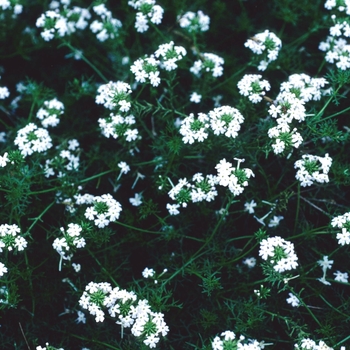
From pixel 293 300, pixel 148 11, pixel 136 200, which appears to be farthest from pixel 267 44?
pixel 293 300

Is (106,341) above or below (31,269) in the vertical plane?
below

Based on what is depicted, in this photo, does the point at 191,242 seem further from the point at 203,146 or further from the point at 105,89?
the point at 105,89

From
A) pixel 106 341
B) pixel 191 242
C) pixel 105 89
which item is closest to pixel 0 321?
pixel 106 341

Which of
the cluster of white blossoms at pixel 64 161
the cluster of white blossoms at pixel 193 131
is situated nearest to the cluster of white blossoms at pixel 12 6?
the cluster of white blossoms at pixel 64 161

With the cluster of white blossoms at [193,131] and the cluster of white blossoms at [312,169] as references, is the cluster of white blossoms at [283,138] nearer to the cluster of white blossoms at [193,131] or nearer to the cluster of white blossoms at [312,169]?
the cluster of white blossoms at [312,169]

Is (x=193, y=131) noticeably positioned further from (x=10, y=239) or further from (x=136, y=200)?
(x=10, y=239)
